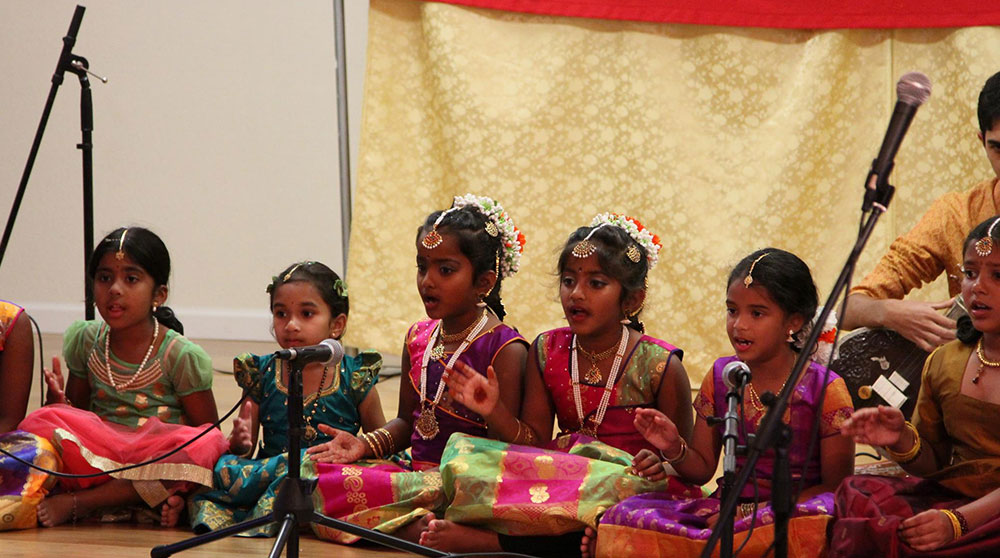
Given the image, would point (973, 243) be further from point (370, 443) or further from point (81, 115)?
point (81, 115)

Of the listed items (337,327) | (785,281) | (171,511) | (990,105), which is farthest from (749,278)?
(171,511)

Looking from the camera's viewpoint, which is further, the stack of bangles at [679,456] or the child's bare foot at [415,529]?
the child's bare foot at [415,529]

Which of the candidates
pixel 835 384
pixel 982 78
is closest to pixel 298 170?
pixel 982 78

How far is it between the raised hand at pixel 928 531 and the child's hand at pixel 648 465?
57 cm

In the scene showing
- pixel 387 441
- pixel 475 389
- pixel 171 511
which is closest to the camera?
pixel 475 389

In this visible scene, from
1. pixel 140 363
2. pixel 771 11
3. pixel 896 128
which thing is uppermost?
pixel 771 11

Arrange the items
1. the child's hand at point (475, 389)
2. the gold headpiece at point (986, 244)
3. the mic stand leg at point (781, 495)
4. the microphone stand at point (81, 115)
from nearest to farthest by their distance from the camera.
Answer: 1. the mic stand leg at point (781, 495)
2. the gold headpiece at point (986, 244)
3. the child's hand at point (475, 389)
4. the microphone stand at point (81, 115)

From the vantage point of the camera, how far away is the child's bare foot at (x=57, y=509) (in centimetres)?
312

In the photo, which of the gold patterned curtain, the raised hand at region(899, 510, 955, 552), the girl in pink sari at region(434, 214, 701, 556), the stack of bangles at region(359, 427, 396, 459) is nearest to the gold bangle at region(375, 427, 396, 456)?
the stack of bangles at region(359, 427, 396, 459)

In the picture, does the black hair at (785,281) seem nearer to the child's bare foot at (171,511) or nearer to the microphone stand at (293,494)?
the microphone stand at (293,494)

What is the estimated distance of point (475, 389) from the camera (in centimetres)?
294

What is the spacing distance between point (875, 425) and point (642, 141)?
282 cm

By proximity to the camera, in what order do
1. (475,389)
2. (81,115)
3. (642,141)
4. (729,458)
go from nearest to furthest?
1. (729,458)
2. (475,389)
3. (81,115)
4. (642,141)

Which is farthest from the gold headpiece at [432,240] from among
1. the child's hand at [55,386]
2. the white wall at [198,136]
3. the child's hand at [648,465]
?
the white wall at [198,136]
